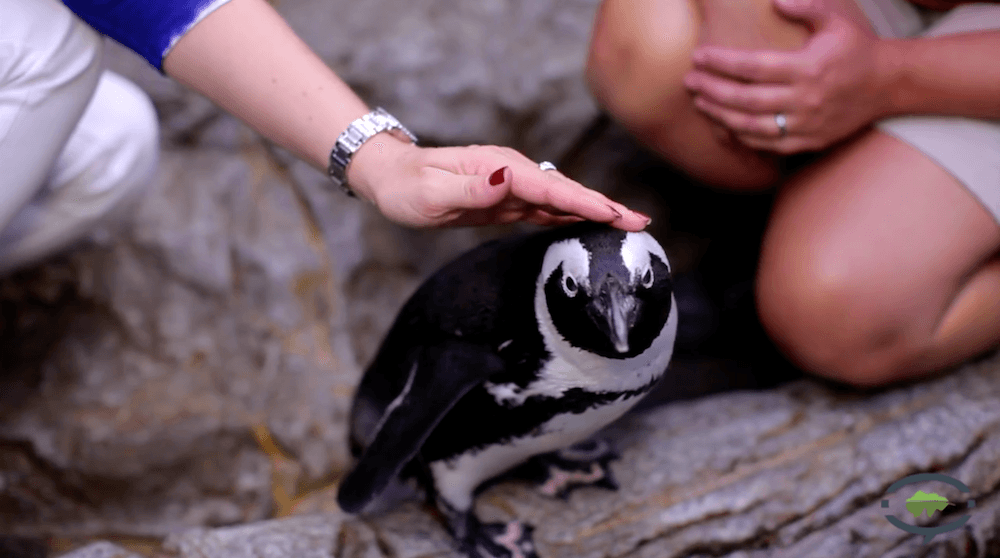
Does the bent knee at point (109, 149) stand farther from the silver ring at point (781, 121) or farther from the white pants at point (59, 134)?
the silver ring at point (781, 121)

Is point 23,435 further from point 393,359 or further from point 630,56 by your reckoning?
point 630,56

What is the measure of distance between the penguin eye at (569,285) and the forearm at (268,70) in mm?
230

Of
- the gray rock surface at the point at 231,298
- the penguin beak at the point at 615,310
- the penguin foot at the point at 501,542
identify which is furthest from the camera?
the gray rock surface at the point at 231,298

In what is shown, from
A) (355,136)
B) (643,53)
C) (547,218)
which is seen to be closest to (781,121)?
(643,53)

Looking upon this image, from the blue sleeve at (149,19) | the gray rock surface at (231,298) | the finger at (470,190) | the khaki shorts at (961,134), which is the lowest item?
the gray rock surface at (231,298)

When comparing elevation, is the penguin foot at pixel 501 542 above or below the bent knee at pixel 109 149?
below

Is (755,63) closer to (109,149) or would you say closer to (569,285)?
(569,285)

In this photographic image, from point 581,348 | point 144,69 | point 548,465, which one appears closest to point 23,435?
point 144,69

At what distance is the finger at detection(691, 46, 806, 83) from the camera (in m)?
0.83

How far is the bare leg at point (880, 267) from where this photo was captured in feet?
2.83

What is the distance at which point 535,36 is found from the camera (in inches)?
51.3

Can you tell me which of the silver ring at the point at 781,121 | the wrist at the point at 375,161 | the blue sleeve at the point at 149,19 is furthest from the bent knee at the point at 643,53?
the blue sleeve at the point at 149,19

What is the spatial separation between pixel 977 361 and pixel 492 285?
67cm

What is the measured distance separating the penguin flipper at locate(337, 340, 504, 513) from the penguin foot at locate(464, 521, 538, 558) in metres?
0.13
